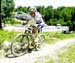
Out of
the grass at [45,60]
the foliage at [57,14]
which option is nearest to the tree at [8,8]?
the foliage at [57,14]

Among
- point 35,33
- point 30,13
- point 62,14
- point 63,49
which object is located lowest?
point 62,14

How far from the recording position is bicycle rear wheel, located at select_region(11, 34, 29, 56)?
8.99 meters

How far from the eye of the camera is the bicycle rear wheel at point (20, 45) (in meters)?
8.99

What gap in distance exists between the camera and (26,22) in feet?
31.0

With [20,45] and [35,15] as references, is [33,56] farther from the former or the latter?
[35,15]

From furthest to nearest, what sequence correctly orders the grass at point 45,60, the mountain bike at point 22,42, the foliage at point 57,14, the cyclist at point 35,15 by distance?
the foliage at point 57,14 → the cyclist at point 35,15 → the mountain bike at point 22,42 → the grass at point 45,60

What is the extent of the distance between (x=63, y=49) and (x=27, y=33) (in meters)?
1.70

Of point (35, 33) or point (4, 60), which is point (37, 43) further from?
point (4, 60)

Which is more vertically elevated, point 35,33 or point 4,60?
point 35,33

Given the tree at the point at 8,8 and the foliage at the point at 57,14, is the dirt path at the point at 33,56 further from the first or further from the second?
the foliage at the point at 57,14

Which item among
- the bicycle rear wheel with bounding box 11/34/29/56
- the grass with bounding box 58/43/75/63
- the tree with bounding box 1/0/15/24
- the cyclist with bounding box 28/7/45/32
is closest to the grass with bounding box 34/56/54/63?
the grass with bounding box 58/43/75/63

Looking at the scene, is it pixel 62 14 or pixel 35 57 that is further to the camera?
pixel 62 14

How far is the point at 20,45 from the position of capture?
930 cm

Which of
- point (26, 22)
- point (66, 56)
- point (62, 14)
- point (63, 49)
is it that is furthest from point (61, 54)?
point (62, 14)
